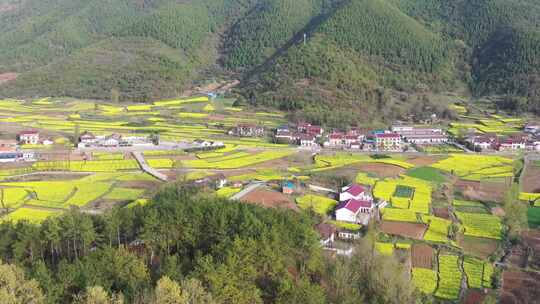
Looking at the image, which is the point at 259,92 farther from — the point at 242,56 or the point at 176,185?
the point at 176,185

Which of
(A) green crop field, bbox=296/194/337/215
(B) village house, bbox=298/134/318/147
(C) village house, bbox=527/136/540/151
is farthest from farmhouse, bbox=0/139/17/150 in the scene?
(C) village house, bbox=527/136/540/151

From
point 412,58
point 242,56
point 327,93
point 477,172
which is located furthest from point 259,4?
point 477,172

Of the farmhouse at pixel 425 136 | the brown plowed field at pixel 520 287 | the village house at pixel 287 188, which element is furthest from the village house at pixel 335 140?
the brown plowed field at pixel 520 287

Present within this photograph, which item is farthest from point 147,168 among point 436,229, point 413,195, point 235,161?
point 436,229

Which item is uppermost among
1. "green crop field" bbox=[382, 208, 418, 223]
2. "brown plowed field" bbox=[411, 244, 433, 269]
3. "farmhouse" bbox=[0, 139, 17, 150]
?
"farmhouse" bbox=[0, 139, 17, 150]

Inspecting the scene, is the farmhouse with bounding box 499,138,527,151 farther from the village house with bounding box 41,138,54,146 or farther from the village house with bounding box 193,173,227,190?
the village house with bounding box 41,138,54,146
